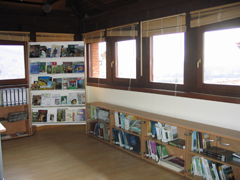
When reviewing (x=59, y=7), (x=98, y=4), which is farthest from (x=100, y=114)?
(x=59, y=7)

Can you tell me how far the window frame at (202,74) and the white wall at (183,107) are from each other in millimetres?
164

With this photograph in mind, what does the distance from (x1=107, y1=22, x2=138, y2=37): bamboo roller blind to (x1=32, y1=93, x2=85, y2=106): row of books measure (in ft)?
5.29

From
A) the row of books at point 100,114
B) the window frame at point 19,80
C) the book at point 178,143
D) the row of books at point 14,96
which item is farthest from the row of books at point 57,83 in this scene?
the book at point 178,143

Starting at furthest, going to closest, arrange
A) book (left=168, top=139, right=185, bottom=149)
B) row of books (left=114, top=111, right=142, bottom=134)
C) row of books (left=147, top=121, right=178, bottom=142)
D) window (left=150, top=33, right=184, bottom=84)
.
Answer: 1. row of books (left=114, top=111, right=142, bottom=134)
2. window (left=150, top=33, right=184, bottom=84)
3. row of books (left=147, top=121, right=178, bottom=142)
4. book (left=168, top=139, right=185, bottom=149)

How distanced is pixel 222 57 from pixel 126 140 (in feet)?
7.21

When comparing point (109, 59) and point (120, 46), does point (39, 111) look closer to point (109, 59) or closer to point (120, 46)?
point (109, 59)

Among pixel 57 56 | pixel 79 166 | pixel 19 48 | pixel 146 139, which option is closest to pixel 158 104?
pixel 146 139

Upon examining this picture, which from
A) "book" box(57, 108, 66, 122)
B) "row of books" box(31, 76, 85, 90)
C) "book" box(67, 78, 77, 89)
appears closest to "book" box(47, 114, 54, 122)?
"book" box(57, 108, 66, 122)

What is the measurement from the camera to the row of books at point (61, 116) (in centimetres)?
545

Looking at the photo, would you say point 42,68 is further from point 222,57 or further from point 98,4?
point 222,57

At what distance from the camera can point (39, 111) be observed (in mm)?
5461

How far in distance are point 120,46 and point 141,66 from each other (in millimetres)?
896

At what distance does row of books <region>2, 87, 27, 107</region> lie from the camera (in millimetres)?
5082

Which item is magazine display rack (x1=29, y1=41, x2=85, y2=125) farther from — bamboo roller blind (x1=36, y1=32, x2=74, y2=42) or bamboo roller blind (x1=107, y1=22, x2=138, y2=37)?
bamboo roller blind (x1=107, y1=22, x2=138, y2=37)
